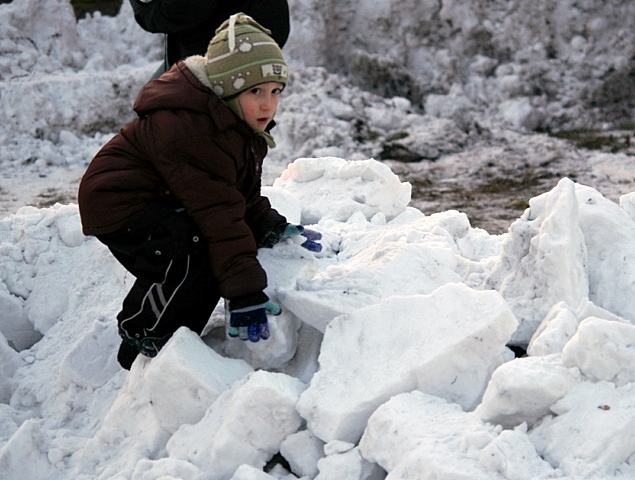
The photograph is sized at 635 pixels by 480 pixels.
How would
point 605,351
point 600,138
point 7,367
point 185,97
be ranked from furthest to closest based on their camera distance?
point 600,138 → point 7,367 → point 185,97 → point 605,351

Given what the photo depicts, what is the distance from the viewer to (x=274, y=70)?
248 centimetres

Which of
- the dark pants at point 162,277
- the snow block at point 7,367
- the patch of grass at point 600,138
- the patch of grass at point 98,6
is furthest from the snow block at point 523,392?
the patch of grass at point 98,6

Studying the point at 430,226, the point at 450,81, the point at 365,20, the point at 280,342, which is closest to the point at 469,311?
the point at 280,342

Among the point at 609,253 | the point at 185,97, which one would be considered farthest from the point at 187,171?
the point at 609,253

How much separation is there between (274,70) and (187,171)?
1.27ft

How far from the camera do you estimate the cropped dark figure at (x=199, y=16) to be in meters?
3.50

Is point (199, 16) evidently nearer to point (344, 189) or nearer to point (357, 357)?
point (344, 189)

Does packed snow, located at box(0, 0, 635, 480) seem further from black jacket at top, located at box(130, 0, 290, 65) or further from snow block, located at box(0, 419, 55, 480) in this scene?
black jacket at top, located at box(130, 0, 290, 65)

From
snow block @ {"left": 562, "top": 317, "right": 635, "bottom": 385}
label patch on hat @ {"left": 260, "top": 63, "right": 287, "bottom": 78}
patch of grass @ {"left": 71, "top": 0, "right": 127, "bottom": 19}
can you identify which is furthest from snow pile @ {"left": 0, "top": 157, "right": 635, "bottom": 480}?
patch of grass @ {"left": 71, "top": 0, "right": 127, "bottom": 19}

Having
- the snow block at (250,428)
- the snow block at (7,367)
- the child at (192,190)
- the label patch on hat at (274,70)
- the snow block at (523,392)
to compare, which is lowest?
the snow block at (7,367)

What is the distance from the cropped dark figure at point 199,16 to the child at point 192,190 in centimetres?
97

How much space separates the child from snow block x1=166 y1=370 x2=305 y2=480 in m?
0.22

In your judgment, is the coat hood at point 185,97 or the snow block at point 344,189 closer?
the coat hood at point 185,97

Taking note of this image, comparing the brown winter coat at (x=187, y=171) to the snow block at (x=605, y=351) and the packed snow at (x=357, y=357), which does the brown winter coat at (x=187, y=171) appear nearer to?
the packed snow at (x=357, y=357)
